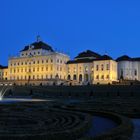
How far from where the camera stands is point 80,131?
8.95 meters

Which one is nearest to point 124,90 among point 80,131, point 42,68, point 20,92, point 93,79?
point 20,92

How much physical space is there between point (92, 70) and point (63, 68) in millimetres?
9974

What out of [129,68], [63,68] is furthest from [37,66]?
[129,68]

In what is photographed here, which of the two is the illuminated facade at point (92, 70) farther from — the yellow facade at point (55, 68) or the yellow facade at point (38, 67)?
the yellow facade at point (38, 67)

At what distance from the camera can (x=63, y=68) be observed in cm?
9294

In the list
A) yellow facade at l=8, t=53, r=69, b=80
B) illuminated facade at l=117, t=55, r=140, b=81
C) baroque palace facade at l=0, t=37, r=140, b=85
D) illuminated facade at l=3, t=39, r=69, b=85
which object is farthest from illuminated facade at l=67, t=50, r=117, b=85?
illuminated facade at l=3, t=39, r=69, b=85

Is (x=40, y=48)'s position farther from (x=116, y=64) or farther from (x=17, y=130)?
(x=17, y=130)

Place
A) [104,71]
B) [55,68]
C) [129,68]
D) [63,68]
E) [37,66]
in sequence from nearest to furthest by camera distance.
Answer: [104,71] < [129,68] < [55,68] < [63,68] < [37,66]

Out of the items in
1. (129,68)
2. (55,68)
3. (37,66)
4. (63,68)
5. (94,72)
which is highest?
(37,66)

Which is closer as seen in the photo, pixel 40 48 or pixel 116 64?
pixel 116 64

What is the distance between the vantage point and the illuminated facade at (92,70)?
276 ft

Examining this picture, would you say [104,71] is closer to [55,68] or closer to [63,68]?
[63,68]

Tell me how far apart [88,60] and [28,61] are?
19.3m

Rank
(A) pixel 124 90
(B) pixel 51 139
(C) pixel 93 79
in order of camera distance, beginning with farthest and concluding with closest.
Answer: (C) pixel 93 79
(A) pixel 124 90
(B) pixel 51 139
